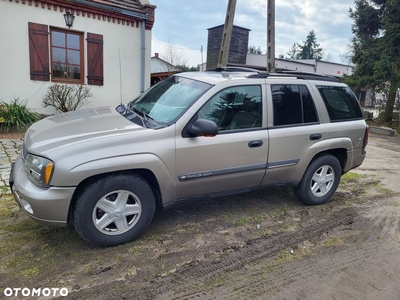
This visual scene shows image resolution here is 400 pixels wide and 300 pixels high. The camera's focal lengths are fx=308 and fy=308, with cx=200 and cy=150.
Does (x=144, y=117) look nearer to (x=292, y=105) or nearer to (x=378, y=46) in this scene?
(x=292, y=105)

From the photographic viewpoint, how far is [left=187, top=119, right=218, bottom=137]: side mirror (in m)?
3.12

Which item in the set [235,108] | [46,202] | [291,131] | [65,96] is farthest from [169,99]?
[65,96]

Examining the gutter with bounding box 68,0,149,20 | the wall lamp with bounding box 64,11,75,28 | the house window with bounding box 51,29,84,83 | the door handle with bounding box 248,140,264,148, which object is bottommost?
the door handle with bounding box 248,140,264,148

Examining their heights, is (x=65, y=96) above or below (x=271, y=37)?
below

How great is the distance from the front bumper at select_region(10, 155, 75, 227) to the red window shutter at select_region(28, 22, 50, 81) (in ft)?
23.4

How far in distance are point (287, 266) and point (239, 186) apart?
1071 millimetres

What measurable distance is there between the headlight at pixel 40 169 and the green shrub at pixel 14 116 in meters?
5.89

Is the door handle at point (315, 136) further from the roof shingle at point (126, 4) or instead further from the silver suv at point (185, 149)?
the roof shingle at point (126, 4)

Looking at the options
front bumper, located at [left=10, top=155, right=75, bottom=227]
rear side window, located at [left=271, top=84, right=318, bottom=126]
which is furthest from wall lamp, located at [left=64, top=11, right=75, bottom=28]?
front bumper, located at [left=10, top=155, right=75, bottom=227]

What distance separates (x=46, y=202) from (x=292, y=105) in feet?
9.90

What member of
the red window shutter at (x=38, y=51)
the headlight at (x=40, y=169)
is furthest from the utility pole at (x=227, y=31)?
the headlight at (x=40, y=169)

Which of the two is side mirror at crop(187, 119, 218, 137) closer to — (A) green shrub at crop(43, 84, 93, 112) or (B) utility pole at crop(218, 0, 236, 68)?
(B) utility pole at crop(218, 0, 236, 68)

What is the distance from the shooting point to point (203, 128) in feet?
10.2

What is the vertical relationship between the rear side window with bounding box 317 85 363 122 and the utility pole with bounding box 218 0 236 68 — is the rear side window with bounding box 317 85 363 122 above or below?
below
